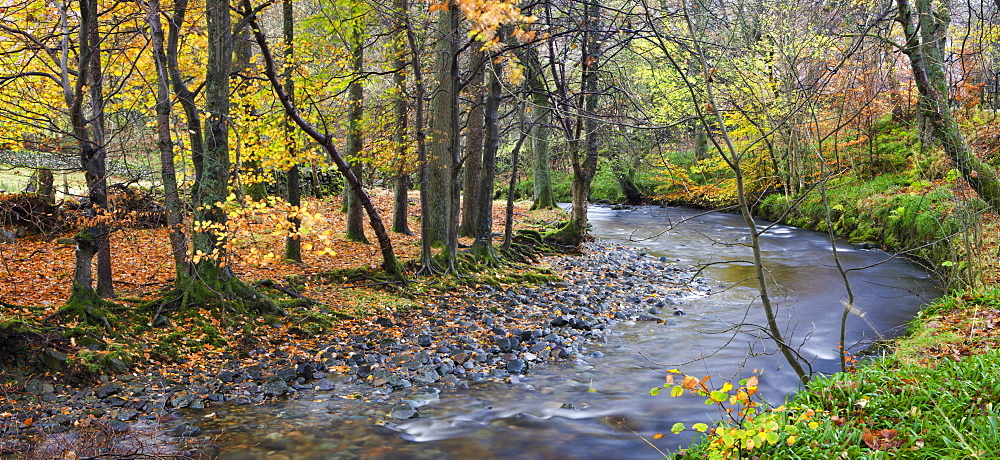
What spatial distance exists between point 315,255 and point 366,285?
264 cm

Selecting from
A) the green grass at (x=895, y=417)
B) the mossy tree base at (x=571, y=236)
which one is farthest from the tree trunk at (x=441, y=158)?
the green grass at (x=895, y=417)

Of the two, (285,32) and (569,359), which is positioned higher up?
(285,32)

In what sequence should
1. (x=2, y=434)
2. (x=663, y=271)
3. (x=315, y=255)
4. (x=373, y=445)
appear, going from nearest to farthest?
1. (x=2, y=434)
2. (x=373, y=445)
3. (x=315, y=255)
4. (x=663, y=271)

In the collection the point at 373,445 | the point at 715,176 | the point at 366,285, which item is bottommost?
the point at 373,445

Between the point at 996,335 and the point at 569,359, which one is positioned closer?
the point at 996,335

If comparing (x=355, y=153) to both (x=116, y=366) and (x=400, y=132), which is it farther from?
(x=116, y=366)

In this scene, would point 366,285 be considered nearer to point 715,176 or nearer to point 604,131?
point 604,131

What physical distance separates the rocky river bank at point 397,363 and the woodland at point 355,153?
14.2 inches

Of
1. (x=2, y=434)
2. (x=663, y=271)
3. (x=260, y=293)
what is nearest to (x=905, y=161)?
(x=663, y=271)

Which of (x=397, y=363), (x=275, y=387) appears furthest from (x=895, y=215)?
(x=275, y=387)

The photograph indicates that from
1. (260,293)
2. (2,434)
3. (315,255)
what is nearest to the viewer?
(2,434)

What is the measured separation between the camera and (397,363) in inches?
295

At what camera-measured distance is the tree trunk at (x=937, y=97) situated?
26.7ft

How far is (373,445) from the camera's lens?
5391mm
